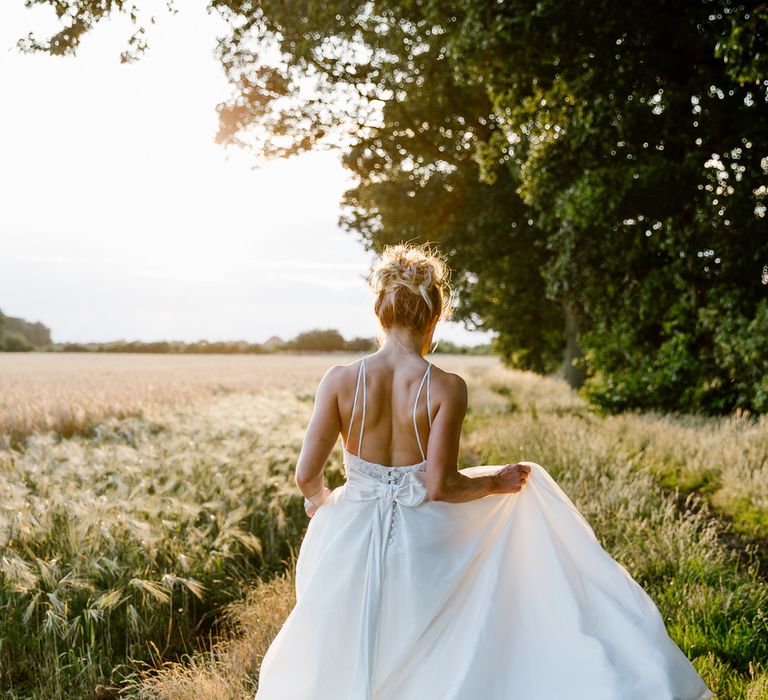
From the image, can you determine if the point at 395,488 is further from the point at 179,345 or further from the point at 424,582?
the point at 179,345

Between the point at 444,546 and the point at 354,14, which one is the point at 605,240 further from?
the point at 444,546

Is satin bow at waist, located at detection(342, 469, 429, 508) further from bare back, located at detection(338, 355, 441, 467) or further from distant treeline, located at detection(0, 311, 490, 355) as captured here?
distant treeline, located at detection(0, 311, 490, 355)

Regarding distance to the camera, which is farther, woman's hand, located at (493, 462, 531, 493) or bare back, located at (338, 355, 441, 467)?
woman's hand, located at (493, 462, 531, 493)

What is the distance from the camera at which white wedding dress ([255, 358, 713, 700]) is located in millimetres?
3115

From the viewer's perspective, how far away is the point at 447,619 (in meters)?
3.29

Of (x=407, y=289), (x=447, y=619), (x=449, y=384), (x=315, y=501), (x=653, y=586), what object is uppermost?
(x=407, y=289)

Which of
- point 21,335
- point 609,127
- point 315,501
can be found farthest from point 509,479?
point 21,335

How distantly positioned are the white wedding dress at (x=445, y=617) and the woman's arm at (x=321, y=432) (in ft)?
0.48

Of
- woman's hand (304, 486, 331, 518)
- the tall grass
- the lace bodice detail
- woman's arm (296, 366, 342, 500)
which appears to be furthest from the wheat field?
the lace bodice detail

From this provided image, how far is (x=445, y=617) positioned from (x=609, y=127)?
12586 mm

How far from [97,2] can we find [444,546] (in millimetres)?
6485

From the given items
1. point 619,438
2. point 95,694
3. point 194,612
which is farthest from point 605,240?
point 95,694

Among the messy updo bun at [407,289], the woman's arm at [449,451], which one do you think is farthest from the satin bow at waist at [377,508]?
the messy updo bun at [407,289]

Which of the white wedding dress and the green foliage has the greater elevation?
the green foliage
